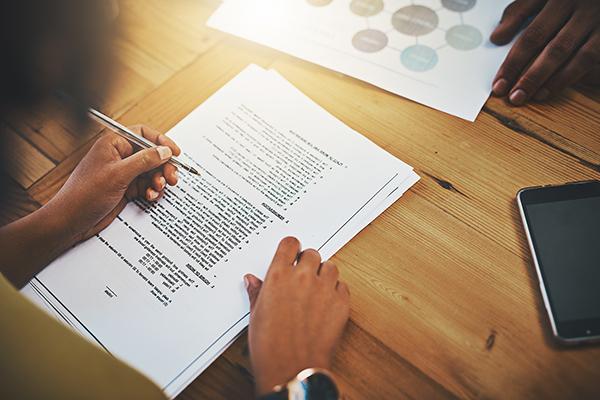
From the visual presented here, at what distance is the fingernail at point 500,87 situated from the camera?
722 mm

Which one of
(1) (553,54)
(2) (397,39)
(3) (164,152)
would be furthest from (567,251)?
(3) (164,152)

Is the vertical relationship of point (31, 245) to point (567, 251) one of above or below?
above

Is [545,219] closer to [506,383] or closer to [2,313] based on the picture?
[506,383]

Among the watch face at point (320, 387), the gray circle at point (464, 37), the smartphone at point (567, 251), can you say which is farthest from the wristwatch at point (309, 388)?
the gray circle at point (464, 37)

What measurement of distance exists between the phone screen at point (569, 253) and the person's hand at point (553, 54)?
6.9 inches

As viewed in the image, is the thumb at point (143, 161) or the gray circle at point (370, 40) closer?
the thumb at point (143, 161)

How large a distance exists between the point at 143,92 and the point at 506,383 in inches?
25.0

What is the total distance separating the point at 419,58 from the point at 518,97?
0.50ft

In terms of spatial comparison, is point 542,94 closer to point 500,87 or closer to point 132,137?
point 500,87

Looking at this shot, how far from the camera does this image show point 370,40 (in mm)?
796

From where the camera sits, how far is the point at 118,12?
2.89 ft

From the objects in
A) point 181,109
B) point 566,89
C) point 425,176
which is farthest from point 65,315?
point 566,89

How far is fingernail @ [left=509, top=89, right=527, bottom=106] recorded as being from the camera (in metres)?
0.71

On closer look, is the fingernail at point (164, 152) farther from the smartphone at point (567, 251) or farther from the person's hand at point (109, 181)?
the smartphone at point (567, 251)
